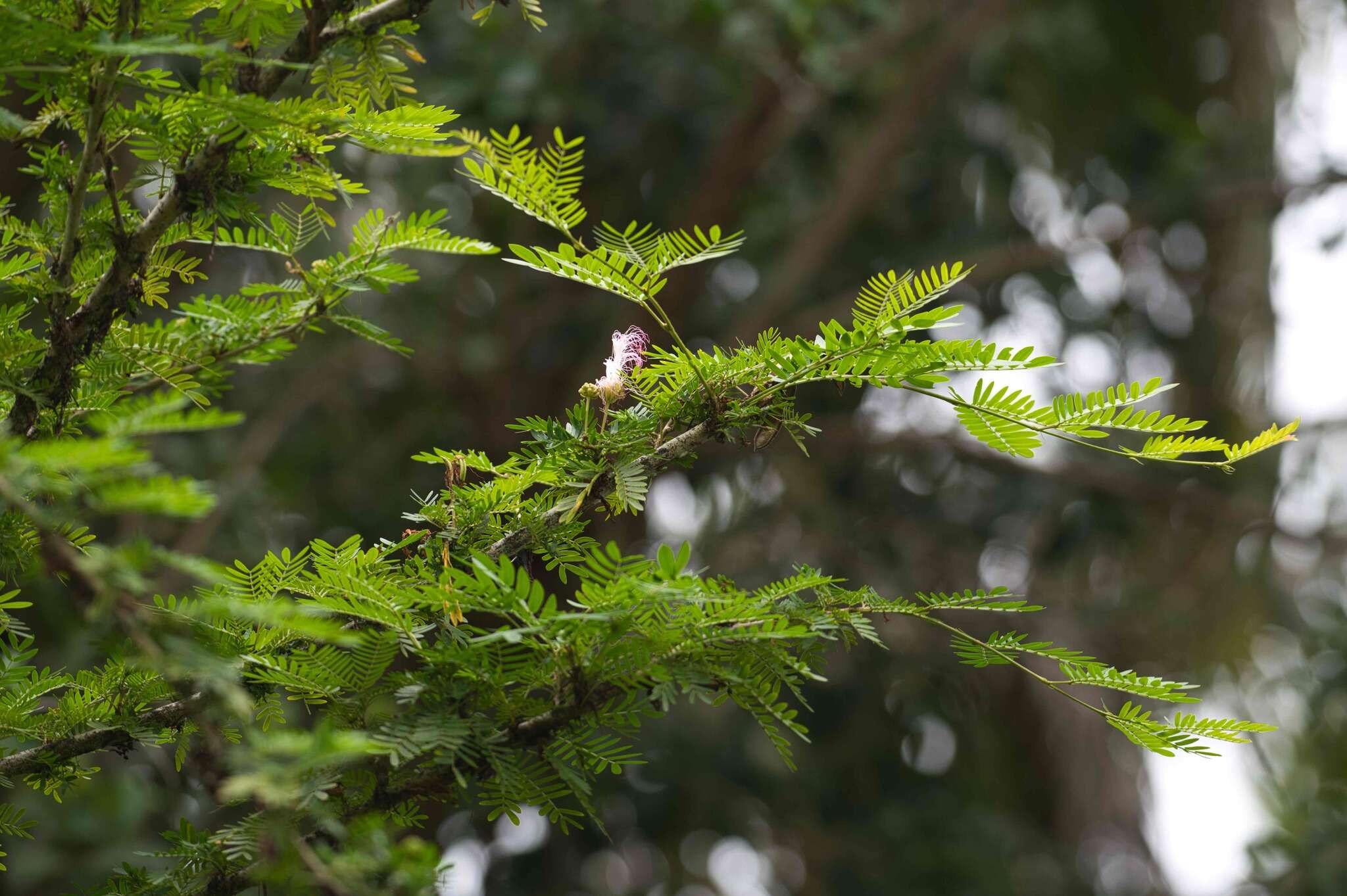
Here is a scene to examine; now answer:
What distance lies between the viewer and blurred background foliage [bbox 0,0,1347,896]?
4391 millimetres

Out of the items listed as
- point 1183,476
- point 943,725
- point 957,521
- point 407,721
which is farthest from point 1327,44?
point 407,721

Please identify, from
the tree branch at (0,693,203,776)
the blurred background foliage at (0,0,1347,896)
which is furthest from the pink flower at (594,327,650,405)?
the blurred background foliage at (0,0,1347,896)

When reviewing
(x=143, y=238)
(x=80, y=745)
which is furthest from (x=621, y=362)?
(x=80, y=745)

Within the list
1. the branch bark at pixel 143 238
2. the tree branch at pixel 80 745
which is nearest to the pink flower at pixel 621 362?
the branch bark at pixel 143 238

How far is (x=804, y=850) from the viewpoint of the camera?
214 inches

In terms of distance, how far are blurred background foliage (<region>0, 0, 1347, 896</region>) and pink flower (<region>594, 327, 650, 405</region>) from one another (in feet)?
8.61

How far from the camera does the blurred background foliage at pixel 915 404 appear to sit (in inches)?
173

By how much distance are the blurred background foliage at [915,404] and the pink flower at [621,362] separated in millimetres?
2623

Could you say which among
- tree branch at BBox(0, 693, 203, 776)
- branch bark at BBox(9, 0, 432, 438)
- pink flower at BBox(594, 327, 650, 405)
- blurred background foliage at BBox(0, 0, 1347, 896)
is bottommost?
blurred background foliage at BBox(0, 0, 1347, 896)

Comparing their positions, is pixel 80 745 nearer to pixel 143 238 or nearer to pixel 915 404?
pixel 143 238

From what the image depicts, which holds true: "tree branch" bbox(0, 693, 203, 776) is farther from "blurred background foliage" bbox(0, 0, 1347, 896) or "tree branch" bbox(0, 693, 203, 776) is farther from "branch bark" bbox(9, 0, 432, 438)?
"blurred background foliage" bbox(0, 0, 1347, 896)

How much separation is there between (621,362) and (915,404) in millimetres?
4168

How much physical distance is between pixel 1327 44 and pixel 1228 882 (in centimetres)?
445

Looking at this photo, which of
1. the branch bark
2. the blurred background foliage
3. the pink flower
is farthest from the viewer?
the blurred background foliage
